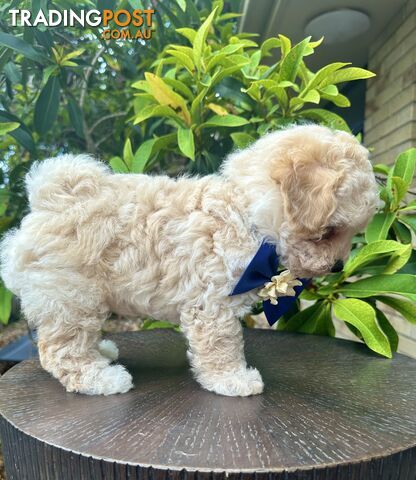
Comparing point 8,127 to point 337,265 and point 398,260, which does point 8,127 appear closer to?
point 337,265

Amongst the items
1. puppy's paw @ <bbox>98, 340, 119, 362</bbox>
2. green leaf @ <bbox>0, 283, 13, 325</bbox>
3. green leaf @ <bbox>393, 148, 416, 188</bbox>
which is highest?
green leaf @ <bbox>393, 148, 416, 188</bbox>

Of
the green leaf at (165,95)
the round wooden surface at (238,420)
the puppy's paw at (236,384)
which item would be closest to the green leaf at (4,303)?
the round wooden surface at (238,420)

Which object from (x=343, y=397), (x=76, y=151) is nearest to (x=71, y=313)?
(x=343, y=397)

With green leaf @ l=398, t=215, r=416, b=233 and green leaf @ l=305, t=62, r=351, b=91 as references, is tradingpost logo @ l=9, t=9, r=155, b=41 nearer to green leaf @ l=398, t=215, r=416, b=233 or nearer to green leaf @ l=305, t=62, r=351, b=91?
green leaf @ l=305, t=62, r=351, b=91

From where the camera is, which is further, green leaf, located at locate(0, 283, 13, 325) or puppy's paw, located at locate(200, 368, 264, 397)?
green leaf, located at locate(0, 283, 13, 325)

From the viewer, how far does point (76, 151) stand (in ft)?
10.9

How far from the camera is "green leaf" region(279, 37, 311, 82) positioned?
6.77 ft

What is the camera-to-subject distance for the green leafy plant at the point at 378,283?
5.50 ft

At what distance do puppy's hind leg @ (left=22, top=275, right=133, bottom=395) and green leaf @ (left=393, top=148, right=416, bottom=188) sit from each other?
1444 mm

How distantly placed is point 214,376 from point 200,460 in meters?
0.41

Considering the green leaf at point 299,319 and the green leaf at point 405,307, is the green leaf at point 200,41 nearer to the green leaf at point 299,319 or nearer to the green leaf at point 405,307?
the green leaf at point 299,319

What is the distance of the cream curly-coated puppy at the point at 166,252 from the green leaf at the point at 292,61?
90cm

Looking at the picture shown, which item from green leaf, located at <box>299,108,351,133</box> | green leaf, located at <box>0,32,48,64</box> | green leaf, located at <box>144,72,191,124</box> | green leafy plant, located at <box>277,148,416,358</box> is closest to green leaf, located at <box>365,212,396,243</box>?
green leafy plant, located at <box>277,148,416,358</box>

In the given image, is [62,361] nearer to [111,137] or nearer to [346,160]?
[346,160]
